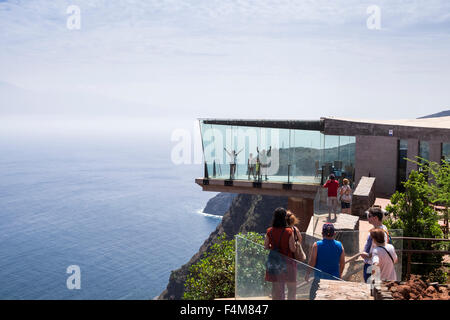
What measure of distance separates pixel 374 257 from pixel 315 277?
997 mm

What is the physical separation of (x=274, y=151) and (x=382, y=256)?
57.0 ft

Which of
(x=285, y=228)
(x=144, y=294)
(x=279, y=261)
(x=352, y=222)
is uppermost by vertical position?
(x=285, y=228)


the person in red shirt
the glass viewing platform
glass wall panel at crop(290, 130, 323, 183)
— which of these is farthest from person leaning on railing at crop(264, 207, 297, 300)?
glass wall panel at crop(290, 130, 323, 183)

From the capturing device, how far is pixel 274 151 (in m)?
23.5

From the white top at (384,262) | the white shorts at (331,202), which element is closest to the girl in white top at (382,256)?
the white top at (384,262)

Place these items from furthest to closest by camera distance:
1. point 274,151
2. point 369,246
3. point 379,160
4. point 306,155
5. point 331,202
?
1. point 274,151
2. point 306,155
3. point 379,160
4. point 331,202
5. point 369,246

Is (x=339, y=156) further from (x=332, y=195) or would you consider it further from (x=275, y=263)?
(x=275, y=263)

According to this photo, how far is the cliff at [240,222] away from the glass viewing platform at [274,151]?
60.2 meters

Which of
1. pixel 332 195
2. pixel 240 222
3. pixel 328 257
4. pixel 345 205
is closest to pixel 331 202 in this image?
pixel 332 195

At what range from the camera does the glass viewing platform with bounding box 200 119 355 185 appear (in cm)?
2283

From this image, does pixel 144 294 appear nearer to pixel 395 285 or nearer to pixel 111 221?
pixel 111 221

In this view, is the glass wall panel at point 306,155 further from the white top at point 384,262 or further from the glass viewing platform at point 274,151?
the white top at point 384,262

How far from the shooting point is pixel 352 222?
46.7ft
